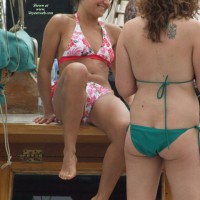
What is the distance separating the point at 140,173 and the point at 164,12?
0.68 meters

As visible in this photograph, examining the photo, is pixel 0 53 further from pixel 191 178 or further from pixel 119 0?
pixel 119 0

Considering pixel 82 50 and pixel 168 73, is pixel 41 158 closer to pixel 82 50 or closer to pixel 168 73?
pixel 82 50

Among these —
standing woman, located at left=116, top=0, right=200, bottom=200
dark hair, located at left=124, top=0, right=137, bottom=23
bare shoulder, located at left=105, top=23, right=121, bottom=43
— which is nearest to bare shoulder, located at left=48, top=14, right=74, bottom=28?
bare shoulder, located at left=105, top=23, right=121, bottom=43

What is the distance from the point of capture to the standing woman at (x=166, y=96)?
2.28 metres

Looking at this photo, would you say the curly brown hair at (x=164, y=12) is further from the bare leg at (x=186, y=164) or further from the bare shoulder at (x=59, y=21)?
the bare shoulder at (x=59, y=21)

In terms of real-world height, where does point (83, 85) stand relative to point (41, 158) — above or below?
above

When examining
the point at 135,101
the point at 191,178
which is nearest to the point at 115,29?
the point at 135,101

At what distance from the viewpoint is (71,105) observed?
270 cm

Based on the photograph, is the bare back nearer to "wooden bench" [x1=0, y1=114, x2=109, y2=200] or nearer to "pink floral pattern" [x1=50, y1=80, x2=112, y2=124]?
"pink floral pattern" [x1=50, y1=80, x2=112, y2=124]

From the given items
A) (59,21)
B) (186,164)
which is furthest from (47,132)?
(186,164)

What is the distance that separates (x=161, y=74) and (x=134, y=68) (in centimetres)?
13

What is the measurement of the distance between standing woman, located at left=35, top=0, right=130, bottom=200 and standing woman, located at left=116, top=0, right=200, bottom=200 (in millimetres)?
383

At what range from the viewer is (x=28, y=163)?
3.24m

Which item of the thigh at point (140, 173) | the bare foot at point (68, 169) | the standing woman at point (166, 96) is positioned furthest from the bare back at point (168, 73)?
the bare foot at point (68, 169)
